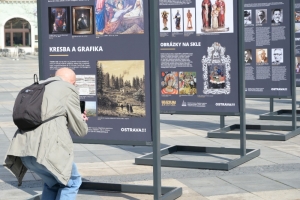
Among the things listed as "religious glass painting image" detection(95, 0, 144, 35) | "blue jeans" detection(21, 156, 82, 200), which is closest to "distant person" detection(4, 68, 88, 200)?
"blue jeans" detection(21, 156, 82, 200)

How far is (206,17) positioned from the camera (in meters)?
9.92

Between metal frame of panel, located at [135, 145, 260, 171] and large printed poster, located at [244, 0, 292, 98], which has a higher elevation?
large printed poster, located at [244, 0, 292, 98]

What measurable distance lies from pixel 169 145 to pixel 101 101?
384 centimetres

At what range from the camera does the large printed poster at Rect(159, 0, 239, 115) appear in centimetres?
993

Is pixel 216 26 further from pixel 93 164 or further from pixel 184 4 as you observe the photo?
pixel 93 164

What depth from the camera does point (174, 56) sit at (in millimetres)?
10227

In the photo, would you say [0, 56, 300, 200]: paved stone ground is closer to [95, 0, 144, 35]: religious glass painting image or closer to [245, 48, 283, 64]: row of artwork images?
[245, 48, 283, 64]: row of artwork images

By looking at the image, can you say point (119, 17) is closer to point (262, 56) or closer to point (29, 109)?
point (29, 109)

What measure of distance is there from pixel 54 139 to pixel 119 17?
92.2 inches

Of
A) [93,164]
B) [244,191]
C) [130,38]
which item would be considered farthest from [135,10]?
[93,164]

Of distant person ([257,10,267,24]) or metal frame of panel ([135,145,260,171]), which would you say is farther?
distant person ([257,10,267,24])

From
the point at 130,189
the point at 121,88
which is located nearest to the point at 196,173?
the point at 130,189

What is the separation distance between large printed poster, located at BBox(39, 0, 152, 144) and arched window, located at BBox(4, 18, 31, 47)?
7691 centimetres

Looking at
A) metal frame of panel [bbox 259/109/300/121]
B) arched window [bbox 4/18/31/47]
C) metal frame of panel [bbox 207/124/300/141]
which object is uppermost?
arched window [bbox 4/18/31/47]
